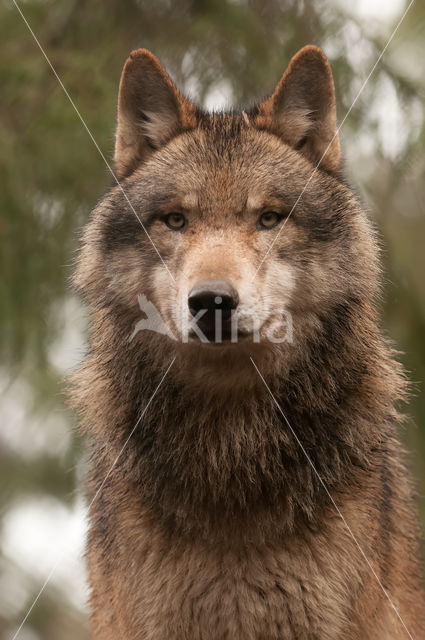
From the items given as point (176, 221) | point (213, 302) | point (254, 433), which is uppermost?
point (176, 221)

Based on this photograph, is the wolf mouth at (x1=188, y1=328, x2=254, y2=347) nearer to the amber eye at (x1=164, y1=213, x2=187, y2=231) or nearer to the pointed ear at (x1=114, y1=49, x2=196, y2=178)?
the amber eye at (x1=164, y1=213, x2=187, y2=231)

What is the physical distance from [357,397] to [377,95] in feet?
8.85

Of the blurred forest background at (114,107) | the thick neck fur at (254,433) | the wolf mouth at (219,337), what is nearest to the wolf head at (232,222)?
the wolf mouth at (219,337)

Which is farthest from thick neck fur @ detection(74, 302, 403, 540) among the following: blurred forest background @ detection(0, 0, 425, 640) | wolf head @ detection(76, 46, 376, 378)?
blurred forest background @ detection(0, 0, 425, 640)

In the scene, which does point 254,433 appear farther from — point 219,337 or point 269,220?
point 269,220

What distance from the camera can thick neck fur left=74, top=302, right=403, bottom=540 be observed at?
3475mm

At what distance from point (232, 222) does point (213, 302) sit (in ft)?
1.79

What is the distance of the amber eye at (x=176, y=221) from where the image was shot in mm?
3510

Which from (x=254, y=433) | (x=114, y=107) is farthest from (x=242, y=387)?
(x=114, y=107)

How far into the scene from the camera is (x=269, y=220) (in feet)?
11.4

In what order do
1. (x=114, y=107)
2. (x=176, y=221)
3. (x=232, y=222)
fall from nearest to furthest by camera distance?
(x=232, y=222) < (x=176, y=221) < (x=114, y=107)

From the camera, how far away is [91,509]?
4.12 metres

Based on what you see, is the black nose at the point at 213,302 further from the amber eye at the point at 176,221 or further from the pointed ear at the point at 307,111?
the pointed ear at the point at 307,111

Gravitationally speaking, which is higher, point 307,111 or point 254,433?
point 307,111
